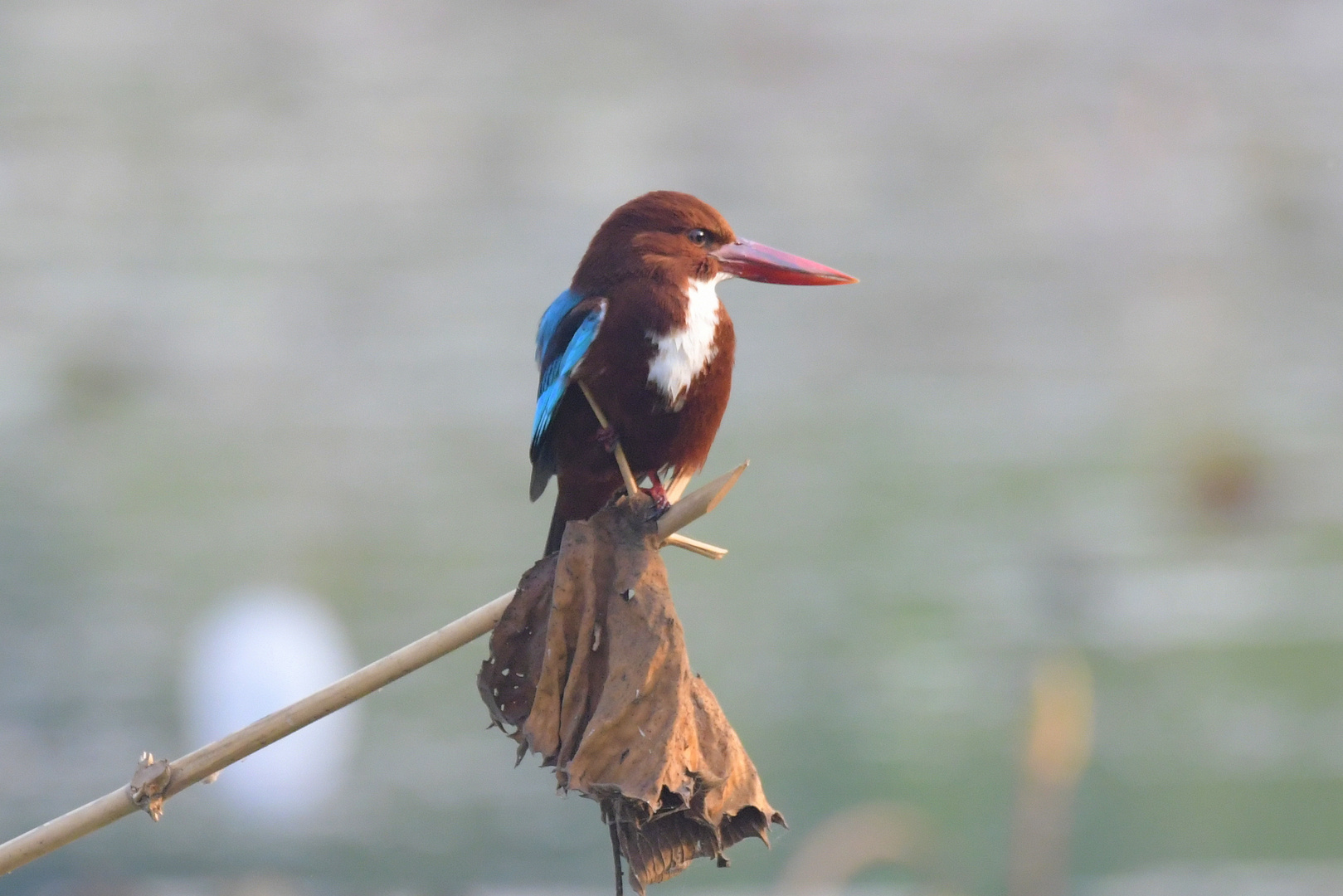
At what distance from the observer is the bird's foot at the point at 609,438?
186 cm

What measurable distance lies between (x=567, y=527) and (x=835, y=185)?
9821 mm

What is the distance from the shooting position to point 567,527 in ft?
5.25

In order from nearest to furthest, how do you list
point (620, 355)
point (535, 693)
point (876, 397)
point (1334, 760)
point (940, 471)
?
1. point (535, 693)
2. point (620, 355)
3. point (1334, 760)
4. point (940, 471)
5. point (876, 397)

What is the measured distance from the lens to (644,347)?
1830 millimetres

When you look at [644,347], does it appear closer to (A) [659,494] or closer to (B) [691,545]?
(A) [659,494]

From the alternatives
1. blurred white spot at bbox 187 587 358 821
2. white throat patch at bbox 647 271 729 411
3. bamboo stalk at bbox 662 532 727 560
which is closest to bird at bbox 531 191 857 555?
white throat patch at bbox 647 271 729 411

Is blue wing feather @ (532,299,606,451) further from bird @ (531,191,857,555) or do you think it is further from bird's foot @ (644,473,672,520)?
bird's foot @ (644,473,672,520)

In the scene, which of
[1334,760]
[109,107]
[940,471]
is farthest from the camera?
[109,107]

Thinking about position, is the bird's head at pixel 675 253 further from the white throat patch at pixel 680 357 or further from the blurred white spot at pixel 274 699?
the blurred white spot at pixel 274 699

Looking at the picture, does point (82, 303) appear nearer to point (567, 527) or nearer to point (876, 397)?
point (876, 397)

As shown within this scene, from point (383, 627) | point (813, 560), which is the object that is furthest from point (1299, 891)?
point (383, 627)

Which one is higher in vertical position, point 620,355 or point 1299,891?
point 620,355

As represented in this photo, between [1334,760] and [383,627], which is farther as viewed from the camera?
[383,627]

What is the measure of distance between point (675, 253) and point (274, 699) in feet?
16.0
